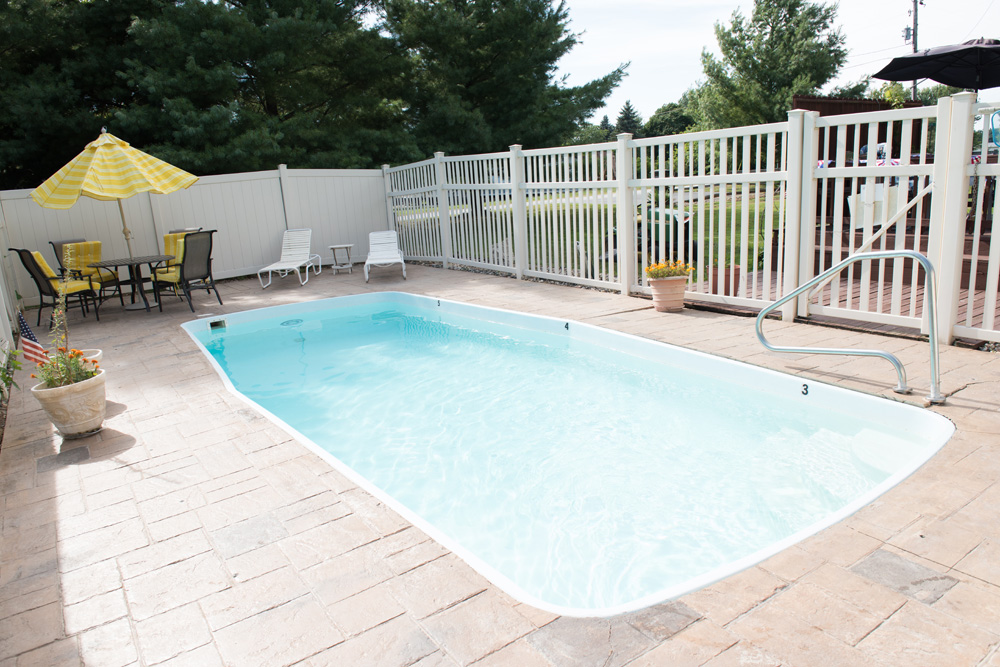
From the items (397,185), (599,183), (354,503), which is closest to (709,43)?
(397,185)

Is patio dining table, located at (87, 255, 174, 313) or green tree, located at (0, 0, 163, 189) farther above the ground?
green tree, located at (0, 0, 163, 189)

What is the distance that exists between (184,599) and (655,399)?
3471mm

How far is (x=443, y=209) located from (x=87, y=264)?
5188 mm

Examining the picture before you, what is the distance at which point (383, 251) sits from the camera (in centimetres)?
1046

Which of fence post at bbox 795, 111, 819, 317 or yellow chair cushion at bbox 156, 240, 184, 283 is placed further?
yellow chair cushion at bbox 156, 240, 184, 283

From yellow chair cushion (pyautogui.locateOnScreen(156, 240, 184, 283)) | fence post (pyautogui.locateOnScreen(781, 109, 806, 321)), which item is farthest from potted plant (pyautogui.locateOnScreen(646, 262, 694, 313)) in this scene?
yellow chair cushion (pyautogui.locateOnScreen(156, 240, 184, 283))

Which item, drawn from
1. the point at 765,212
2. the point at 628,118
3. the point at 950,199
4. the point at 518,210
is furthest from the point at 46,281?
the point at 628,118

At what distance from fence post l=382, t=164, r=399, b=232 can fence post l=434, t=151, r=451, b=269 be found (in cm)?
202

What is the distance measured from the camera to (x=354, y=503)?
2.95 metres

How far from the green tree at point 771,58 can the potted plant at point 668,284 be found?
1824 cm

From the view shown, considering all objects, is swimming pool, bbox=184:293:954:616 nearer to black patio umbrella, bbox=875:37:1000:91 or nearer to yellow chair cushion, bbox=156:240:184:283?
yellow chair cushion, bbox=156:240:184:283

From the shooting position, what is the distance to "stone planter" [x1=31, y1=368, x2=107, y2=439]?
3891mm

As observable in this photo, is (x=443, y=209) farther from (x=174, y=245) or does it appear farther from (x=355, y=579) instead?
(x=355, y=579)

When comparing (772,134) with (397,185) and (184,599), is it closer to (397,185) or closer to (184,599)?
(184,599)
